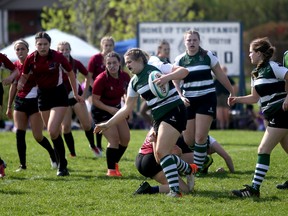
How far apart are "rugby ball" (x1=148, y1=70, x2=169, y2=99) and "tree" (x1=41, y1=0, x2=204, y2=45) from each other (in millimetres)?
27050

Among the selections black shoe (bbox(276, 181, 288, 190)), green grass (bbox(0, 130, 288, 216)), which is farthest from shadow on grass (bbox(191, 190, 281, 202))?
black shoe (bbox(276, 181, 288, 190))

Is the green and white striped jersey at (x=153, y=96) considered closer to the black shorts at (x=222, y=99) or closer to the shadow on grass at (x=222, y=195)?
the shadow on grass at (x=222, y=195)

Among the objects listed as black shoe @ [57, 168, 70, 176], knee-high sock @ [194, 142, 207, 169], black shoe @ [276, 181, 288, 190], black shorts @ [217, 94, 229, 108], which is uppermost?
knee-high sock @ [194, 142, 207, 169]

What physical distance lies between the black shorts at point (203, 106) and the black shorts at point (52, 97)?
185 centimetres

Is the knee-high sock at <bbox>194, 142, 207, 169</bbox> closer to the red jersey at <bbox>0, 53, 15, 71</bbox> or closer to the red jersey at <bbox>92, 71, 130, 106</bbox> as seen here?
the red jersey at <bbox>92, 71, 130, 106</bbox>

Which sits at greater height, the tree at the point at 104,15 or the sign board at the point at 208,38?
the sign board at the point at 208,38

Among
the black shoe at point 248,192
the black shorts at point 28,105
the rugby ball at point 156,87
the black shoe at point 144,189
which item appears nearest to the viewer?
the rugby ball at point 156,87

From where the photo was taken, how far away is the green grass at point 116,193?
823cm

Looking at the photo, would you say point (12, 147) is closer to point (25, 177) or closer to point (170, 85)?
point (25, 177)

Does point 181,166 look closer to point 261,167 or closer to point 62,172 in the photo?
point 261,167

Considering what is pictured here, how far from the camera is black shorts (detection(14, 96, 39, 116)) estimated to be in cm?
1169

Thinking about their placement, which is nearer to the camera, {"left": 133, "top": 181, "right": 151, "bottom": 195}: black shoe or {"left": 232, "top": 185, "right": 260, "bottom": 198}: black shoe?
{"left": 232, "top": 185, "right": 260, "bottom": 198}: black shoe

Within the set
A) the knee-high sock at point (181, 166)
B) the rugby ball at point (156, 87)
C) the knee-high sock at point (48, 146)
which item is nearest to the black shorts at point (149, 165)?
the knee-high sock at point (181, 166)

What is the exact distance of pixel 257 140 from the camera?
18.0 m
